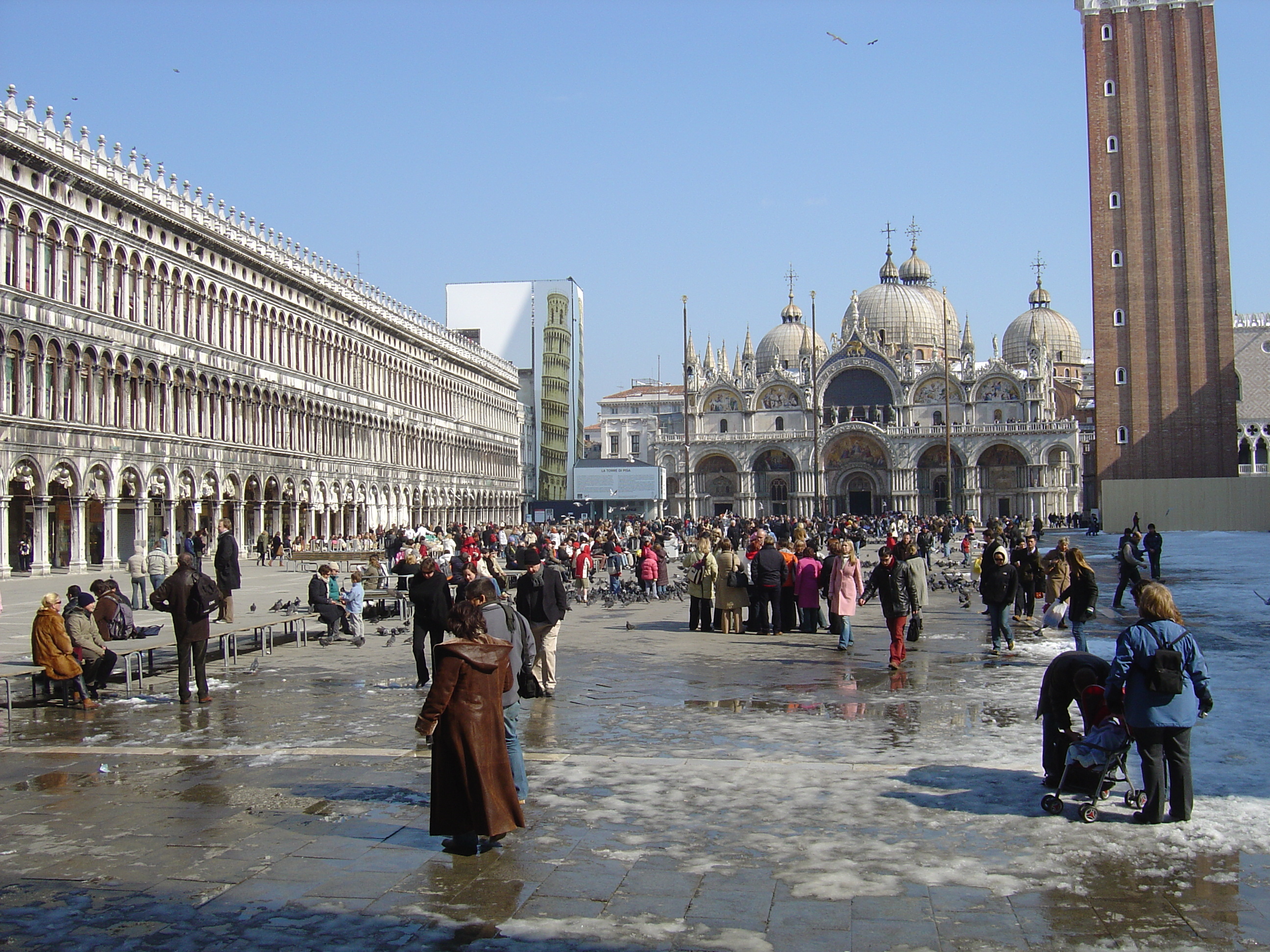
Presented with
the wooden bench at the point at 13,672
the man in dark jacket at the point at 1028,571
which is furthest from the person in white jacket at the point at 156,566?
the man in dark jacket at the point at 1028,571

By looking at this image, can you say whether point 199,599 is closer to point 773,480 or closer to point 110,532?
point 110,532

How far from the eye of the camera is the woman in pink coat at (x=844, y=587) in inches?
610

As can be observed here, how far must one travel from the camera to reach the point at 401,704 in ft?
37.6

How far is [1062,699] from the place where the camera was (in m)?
7.60

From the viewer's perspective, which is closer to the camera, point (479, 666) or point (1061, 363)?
point (479, 666)

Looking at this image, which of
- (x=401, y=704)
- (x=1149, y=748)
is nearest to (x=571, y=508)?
(x=401, y=704)

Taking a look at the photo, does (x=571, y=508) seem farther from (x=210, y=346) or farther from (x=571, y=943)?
(x=571, y=943)

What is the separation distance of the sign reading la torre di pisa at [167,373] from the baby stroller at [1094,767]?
29327 mm

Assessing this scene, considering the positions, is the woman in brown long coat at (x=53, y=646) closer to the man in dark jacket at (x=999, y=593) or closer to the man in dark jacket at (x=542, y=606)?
the man in dark jacket at (x=542, y=606)

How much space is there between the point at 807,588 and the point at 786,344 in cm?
9033

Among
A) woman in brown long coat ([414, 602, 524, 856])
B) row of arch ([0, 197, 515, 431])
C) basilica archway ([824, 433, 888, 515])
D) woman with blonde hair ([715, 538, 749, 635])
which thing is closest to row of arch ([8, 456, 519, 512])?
row of arch ([0, 197, 515, 431])

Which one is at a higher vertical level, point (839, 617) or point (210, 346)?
point (210, 346)

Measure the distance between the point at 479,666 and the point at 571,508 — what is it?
61.5m

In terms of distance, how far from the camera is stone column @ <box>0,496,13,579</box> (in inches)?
1171
